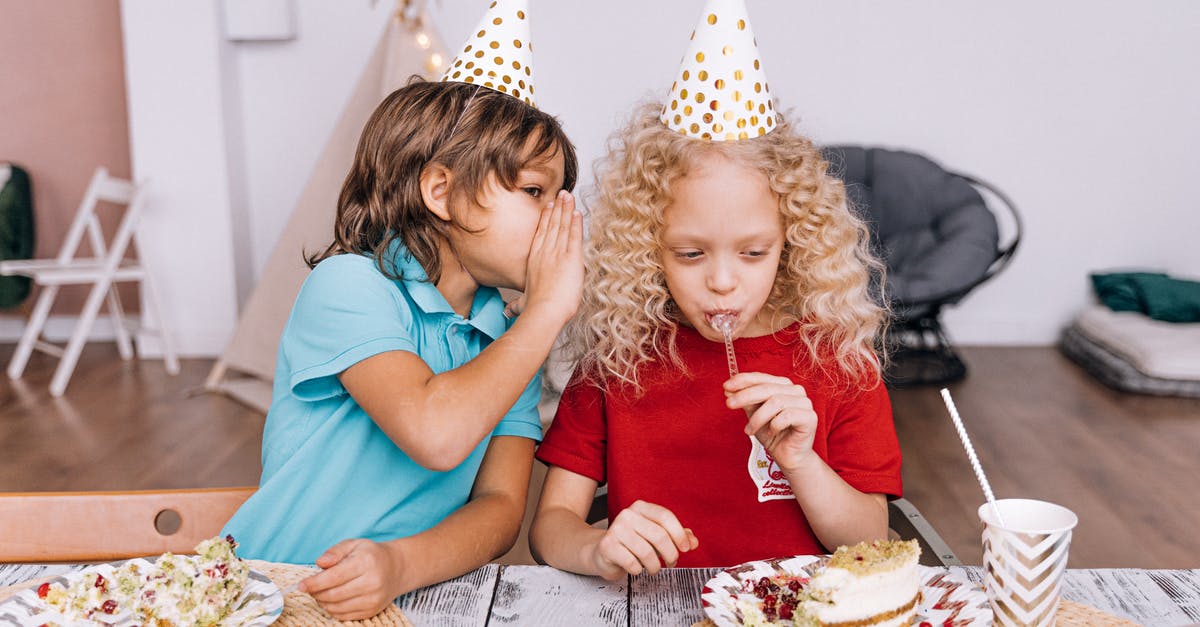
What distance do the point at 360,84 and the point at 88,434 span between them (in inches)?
58.2

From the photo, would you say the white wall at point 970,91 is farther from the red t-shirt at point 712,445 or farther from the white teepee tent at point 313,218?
the red t-shirt at point 712,445

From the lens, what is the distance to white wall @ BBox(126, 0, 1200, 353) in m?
4.05

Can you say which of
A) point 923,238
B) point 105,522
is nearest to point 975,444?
point 923,238

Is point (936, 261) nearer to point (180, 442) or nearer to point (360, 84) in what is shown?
point (360, 84)

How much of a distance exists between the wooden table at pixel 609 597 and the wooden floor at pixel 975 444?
54.2 inches

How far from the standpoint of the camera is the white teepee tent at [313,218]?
326 centimetres

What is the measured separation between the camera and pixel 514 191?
41.4 inches

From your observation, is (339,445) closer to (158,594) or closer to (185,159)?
(158,594)

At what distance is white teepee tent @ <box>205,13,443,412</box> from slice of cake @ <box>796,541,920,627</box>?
278cm

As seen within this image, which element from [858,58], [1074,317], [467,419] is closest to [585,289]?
[467,419]

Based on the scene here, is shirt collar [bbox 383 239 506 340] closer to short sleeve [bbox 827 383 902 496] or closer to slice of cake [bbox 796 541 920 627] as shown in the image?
short sleeve [bbox 827 383 902 496]

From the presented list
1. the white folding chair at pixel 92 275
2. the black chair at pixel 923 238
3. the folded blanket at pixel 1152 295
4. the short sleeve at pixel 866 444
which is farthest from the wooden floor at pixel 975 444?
the short sleeve at pixel 866 444

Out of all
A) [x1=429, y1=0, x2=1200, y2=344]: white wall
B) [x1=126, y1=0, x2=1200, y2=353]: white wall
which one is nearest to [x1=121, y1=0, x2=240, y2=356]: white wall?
[x1=126, y1=0, x2=1200, y2=353]: white wall

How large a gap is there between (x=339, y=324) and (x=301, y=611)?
302mm
